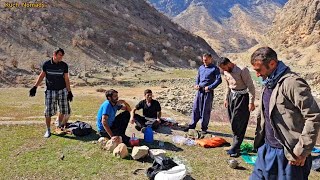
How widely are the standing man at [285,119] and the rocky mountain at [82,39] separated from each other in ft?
80.3

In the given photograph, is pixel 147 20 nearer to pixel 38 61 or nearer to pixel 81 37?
pixel 81 37

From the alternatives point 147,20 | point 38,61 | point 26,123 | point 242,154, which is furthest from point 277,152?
point 147,20

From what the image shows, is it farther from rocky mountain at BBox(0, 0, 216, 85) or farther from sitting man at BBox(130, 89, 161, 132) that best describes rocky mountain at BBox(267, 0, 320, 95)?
sitting man at BBox(130, 89, 161, 132)

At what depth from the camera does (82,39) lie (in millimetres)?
38438

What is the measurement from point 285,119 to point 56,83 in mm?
6032

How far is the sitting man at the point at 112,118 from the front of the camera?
7920 mm

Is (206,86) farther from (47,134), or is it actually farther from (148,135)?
(47,134)

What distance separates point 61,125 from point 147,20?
4906 cm

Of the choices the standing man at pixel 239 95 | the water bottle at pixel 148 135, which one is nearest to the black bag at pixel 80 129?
the water bottle at pixel 148 135

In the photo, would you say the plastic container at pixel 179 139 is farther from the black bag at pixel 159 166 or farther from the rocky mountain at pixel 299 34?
the rocky mountain at pixel 299 34

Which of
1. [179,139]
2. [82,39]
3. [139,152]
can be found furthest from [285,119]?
[82,39]

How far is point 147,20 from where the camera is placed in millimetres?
57094

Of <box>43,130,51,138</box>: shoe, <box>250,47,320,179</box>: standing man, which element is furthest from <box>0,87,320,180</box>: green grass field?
<box>250,47,320,179</box>: standing man

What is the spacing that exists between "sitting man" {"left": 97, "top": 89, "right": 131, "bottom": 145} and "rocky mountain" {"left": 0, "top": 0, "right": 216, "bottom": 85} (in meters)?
19.8
